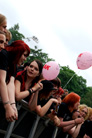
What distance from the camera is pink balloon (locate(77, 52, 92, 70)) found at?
21.5ft

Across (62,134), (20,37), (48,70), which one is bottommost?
(62,134)

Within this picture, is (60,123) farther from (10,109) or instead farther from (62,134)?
(10,109)

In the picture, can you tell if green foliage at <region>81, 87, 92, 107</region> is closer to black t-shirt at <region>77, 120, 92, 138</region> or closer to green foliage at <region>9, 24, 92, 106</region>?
green foliage at <region>9, 24, 92, 106</region>

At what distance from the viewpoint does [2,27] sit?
10.9 feet

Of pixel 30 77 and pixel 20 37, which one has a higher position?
pixel 20 37

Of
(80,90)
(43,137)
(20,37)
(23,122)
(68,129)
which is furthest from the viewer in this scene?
(20,37)

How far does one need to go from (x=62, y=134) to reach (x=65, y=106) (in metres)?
0.70

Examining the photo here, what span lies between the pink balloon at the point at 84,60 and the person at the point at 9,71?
14.0 ft

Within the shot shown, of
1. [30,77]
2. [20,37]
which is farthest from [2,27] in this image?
[20,37]

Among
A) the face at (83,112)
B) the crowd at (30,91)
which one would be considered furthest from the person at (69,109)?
the face at (83,112)

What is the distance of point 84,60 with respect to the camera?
21.6ft

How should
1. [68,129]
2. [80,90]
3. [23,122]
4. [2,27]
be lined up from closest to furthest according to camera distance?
[23,122] < [2,27] < [68,129] < [80,90]

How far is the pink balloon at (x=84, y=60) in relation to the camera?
21.5 feet

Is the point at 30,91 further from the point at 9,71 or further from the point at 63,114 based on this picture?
the point at 63,114
